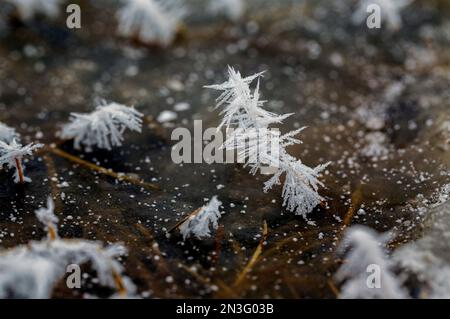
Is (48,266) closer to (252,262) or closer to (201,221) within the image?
(201,221)

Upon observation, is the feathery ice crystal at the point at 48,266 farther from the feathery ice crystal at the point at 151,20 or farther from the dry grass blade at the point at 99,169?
the feathery ice crystal at the point at 151,20

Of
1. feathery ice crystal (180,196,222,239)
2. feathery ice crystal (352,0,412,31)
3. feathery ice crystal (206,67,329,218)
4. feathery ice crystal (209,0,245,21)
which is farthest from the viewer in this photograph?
feathery ice crystal (209,0,245,21)

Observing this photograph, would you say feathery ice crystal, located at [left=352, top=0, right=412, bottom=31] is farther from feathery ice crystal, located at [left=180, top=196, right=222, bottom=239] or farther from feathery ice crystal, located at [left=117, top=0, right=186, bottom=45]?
feathery ice crystal, located at [left=180, top=196, right=222, bottom=239]

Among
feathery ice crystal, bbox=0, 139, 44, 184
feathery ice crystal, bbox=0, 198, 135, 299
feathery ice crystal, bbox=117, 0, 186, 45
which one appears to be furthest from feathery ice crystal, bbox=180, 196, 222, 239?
feathery ice crystal, bbox=117, 0, 186, 45

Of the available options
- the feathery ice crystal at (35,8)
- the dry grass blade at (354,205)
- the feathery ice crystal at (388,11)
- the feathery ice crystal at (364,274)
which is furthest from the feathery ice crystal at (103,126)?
the feathery ice crystal at (388,11)

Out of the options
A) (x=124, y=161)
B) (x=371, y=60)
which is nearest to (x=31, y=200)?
(x=124, y=161)
